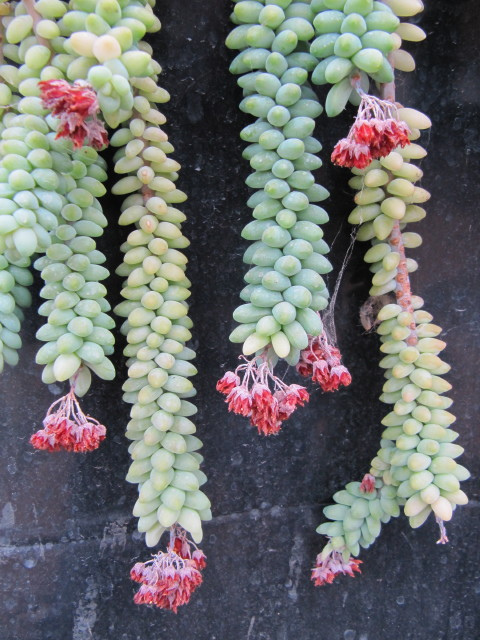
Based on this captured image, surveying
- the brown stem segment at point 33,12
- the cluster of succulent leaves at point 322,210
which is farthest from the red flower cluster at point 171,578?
the brown stem segment at point 33,12

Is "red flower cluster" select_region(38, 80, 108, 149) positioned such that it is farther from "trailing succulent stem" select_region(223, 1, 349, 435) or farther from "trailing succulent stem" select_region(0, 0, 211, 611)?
"trailing succulent stem" select_region(223, 1, 349, 435)

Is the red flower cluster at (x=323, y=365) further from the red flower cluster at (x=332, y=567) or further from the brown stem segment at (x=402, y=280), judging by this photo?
the red flower cluster at (x=332, y=567)

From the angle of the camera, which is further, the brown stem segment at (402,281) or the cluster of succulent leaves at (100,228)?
the brown stem segment at (402,281)

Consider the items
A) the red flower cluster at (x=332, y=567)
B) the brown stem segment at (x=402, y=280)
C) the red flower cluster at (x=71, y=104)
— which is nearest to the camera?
the red flower cluster at (x=71, y=104)

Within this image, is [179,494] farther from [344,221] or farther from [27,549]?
[344,221]

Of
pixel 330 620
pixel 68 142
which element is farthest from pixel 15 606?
pixel 68 142

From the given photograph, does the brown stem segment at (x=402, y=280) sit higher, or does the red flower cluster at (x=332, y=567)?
the brown stem segment at (x=402, y=280)

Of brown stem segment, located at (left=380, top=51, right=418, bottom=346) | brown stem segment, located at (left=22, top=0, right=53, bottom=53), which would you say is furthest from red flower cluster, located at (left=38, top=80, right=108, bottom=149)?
brown stem segment, located at (left=380, top=51, right=418, bottom=346)
